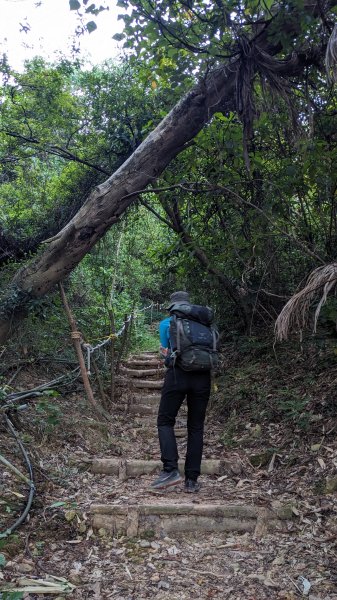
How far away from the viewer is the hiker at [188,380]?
4324mm

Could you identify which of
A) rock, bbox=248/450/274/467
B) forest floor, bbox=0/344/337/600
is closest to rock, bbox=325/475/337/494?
forest floor, bbox=0/344/337/600

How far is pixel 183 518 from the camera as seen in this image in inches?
144

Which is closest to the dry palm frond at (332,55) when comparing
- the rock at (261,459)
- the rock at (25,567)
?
the rock at (261,459)

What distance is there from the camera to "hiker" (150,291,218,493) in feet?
14.2

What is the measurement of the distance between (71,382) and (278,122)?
416cm

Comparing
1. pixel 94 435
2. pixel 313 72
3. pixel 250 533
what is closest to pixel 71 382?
pixel 94 435

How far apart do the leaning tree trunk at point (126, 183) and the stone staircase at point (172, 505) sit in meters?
1.68

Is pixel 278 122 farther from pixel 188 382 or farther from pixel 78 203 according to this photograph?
pixel 78 203

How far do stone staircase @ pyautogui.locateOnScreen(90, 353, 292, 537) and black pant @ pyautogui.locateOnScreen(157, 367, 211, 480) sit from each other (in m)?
0.25

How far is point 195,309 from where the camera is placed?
446cm

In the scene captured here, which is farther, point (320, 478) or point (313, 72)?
point (313, 72)

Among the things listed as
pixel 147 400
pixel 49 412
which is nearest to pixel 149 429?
pixel 147 400

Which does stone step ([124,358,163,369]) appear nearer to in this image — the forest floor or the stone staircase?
the forest floor

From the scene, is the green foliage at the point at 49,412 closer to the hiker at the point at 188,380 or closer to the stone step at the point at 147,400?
the hiker at the point at 188,380
